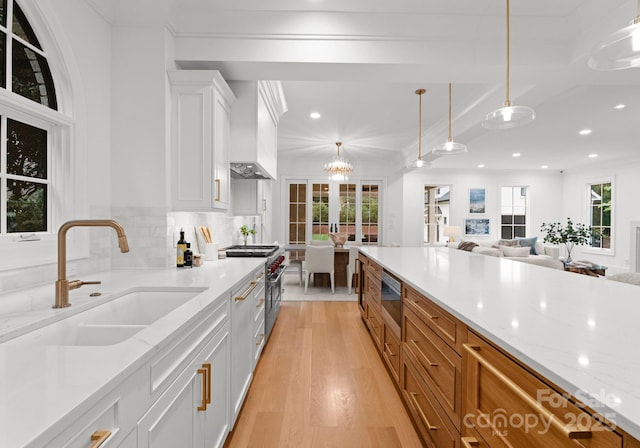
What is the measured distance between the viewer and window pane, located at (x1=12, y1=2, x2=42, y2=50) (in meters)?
1.61

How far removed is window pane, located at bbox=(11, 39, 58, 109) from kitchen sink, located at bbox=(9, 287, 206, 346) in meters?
1.18

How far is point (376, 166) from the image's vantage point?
7.95 metres

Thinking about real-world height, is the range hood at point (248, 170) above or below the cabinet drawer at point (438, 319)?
above

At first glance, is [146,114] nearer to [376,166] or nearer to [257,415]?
[257,415]

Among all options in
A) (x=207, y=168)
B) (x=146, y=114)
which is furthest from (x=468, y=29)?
(x=146, y=114)

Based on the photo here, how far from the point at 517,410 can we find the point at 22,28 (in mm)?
2733

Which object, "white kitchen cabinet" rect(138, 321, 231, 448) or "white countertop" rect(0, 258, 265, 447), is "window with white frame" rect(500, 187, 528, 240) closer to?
"white kitchen cabinet" rect(138, 321, 231, 448)

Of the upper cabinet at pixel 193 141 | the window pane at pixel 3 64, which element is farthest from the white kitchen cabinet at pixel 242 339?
the window pane at pixel 3 64

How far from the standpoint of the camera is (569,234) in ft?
23.7

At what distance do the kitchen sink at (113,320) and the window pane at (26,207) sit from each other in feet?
2.18

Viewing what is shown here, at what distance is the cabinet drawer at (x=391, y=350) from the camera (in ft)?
7.23

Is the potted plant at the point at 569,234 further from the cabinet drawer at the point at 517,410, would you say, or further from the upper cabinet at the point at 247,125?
the cabinet drawer at the point at 517,410

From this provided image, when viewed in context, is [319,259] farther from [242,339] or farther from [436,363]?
[436,363]

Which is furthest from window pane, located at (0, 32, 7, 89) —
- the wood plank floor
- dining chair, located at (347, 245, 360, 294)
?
dining chair, located at (347, 245, 360, 294)
